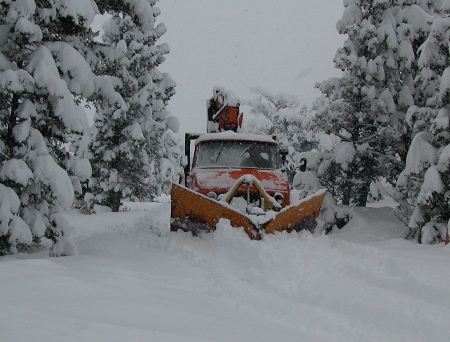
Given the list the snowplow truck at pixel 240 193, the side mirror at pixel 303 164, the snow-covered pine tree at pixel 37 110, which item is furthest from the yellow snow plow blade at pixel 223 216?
the snow-covered pine tree at pixel 37 110

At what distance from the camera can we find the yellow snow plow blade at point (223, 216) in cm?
604

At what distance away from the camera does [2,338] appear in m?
2.04

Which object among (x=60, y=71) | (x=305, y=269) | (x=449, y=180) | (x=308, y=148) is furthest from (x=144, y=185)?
(x=308, y=148)

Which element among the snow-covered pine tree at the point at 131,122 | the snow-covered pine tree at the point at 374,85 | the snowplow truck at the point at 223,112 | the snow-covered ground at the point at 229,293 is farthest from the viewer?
the snow-covered pine tree at the point at 131,122

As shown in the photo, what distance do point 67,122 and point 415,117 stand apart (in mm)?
7688

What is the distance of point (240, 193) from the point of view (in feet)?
24.1

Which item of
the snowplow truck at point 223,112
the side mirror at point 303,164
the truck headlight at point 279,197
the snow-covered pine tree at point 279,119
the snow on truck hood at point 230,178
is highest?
the snow-covered pine tree at point 279,119

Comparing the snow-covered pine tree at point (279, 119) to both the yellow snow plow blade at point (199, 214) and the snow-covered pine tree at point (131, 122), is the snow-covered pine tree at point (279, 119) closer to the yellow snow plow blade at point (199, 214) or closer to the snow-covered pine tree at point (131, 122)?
the snow-covered pine tree at point (131, 122)

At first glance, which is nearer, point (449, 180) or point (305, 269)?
point (305, 269)

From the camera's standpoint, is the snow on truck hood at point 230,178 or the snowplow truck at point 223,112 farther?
the snowplow truck at point 223,112

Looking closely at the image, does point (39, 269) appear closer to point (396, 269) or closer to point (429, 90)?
point (396, 269)

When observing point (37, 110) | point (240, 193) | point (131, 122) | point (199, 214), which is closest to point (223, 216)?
point (199, 214)

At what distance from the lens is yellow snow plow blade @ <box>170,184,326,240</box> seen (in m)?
6.04

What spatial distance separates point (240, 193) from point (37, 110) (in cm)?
367
